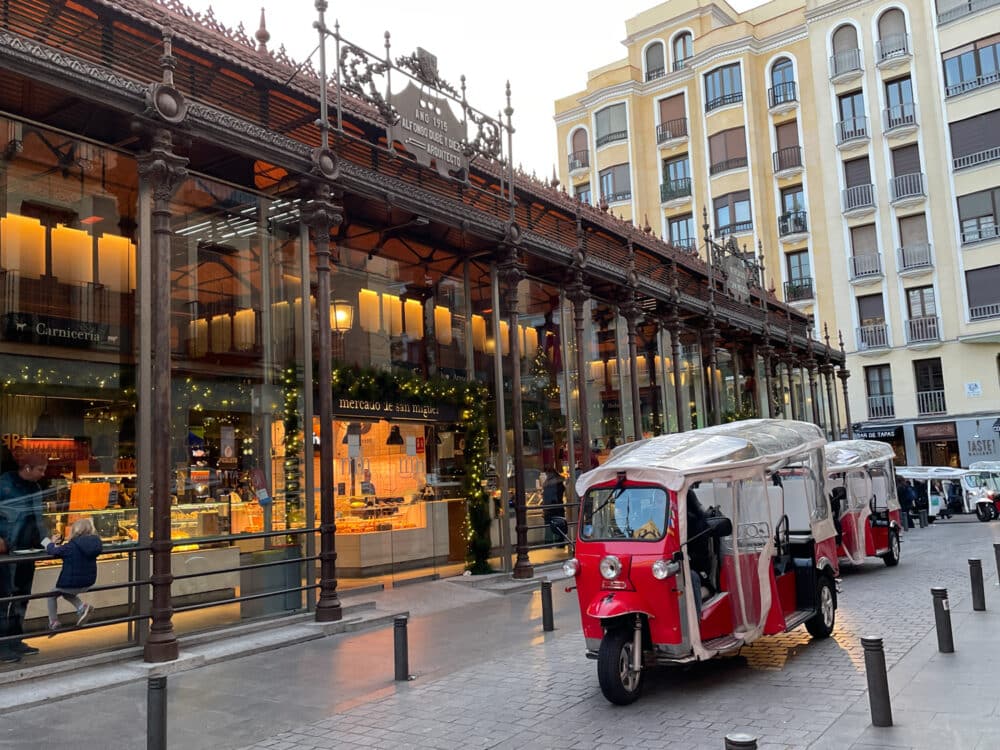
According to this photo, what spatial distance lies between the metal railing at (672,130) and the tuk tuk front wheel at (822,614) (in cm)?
4336

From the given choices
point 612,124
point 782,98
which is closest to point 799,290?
point 782,98

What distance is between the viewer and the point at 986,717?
6836 millimetres

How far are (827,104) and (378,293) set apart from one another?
36.9 metres

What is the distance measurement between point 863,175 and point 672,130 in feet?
37.9

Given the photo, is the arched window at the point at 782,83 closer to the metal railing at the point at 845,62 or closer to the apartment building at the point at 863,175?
the apartment building at the point at 863,175

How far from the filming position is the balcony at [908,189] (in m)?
41.7

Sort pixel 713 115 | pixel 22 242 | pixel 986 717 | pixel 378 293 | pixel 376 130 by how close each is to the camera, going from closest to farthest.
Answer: pixel 986 717 → pixel 22 242 → pixel 376 130 → pixel 378 293 → pixel 713 115

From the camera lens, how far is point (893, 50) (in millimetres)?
42812

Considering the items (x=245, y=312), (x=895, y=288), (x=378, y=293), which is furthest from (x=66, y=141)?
(x=895, y=288)

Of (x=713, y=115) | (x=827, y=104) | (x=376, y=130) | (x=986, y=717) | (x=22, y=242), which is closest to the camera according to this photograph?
(x=986, y=717)

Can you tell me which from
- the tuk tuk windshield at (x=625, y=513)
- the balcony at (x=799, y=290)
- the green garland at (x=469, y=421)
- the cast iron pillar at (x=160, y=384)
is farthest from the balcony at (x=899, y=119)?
the cast iron pillar at (x=160, y=384)

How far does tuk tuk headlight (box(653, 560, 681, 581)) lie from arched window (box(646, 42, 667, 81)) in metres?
49.2

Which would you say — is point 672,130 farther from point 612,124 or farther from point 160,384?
point 160,384

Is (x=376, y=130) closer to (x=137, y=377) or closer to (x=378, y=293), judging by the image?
(x=378, y=293)
